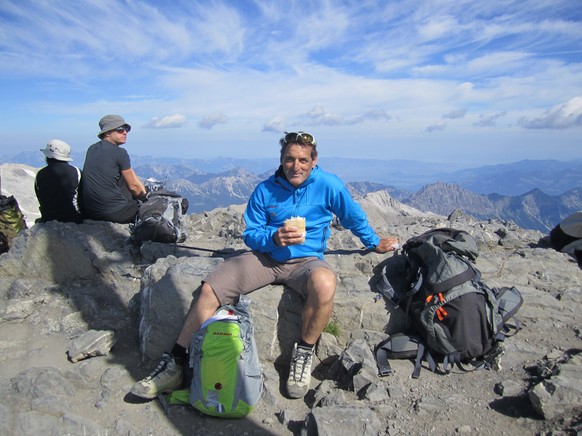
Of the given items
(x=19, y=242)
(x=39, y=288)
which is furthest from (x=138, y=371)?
(x=19, y=242)

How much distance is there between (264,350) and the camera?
569 centimetres

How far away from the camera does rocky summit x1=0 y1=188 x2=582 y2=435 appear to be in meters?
4.34

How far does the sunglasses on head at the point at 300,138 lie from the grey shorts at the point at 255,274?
5.85 feet

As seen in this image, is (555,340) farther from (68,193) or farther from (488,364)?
(68,193)

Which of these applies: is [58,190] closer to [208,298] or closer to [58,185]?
[58,185]

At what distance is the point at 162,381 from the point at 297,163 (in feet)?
11.5

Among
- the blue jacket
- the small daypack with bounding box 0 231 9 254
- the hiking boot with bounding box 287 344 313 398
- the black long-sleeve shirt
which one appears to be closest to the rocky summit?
the hiking boot with bounding box 287 344 313 398

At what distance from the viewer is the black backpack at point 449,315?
16.9ft

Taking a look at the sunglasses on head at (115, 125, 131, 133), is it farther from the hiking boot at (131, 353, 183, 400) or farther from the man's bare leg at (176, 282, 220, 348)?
the hiking boot at (131, 353, 183, 400)

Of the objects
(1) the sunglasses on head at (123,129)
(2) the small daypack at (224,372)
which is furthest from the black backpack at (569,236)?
(1) the sunglasses on head at (123,129)

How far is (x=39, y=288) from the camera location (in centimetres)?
800

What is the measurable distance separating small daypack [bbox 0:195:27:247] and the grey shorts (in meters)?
8.06

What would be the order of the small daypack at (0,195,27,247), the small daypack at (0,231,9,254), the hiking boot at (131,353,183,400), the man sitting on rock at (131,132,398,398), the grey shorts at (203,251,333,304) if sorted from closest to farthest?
the hiking boot at (131,353,183,400) < the man sitting on rock at (131,132,398,398) < the grey shorts at (203,251,333,304) < the small daypack at (0,231,9,254) < the small daypack at (0,195,27,247)

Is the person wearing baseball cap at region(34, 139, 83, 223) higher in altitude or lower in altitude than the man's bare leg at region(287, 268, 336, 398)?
higher
